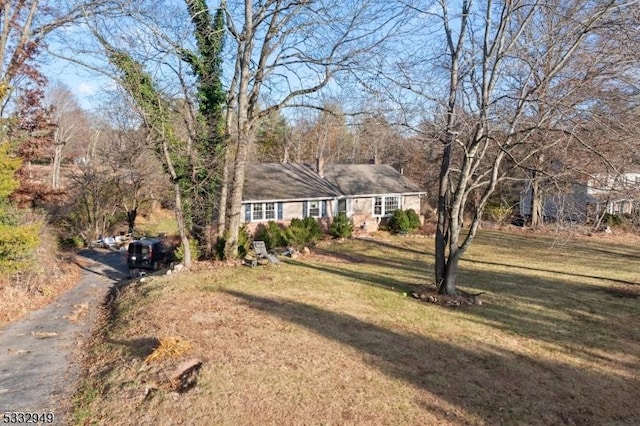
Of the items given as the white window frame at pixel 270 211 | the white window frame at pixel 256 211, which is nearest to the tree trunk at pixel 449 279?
the white window frame at pixel 256 211

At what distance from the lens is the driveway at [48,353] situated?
730 centimetres

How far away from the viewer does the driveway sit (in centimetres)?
730

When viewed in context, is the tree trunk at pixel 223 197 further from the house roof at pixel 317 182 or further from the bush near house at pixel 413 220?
the bush near house at pixel 413 220

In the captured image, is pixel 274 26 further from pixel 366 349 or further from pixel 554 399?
pixel 554 399

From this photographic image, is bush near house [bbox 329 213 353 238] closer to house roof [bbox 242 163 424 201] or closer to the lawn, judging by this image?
house roof [bbox 242 163 424 201]

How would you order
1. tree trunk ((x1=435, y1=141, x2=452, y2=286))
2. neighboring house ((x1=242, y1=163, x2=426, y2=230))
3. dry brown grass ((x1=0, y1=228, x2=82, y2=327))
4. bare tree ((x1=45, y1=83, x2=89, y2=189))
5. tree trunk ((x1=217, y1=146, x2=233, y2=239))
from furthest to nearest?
bare tree ((x1=45, y1=83, x2=89, y2=189))
neighboring house ((x1=242, y1=163, x2=426, y2=230))
tree trunk ((x1=217, y1=146, x2=233, y2=239))
tree trunk ((x1=435, y1=141, x2=452, y2=286))
dry brown grass ((x1=0, y1=228, x2=82, y2=327))

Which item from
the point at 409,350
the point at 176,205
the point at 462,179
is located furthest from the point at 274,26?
the point at 409,350

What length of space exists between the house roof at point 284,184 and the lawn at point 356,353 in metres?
9.53

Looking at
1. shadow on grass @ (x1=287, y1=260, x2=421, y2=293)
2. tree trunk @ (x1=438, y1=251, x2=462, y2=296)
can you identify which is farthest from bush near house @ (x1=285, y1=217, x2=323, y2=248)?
tree trunk @ (x1=438, y1=251, x2=462, y2=296)

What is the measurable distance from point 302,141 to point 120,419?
47350 millimetres

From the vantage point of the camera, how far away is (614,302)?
1387 centimetres

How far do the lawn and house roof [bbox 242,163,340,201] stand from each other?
9526mm

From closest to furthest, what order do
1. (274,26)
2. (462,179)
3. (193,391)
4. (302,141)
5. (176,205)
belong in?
(193,391)
(462,179)
(176,205)
(274,26)
(302,141)

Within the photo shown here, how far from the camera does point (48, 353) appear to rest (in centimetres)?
959
